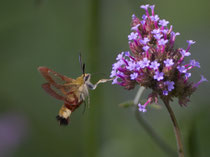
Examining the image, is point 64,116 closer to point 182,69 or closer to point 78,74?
point 182,69

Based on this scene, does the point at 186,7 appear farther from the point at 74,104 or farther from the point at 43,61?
the point at 74,104

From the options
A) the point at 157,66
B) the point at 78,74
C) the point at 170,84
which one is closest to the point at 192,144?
the point at 170,84

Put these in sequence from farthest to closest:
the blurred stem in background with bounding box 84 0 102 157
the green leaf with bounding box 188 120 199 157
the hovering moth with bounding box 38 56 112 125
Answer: the blurred stem in background with bounding box 84 0 102 157, the green leaf with bounding box 188 120 199 157, the hovering moth with bounding box 38 56 112 125

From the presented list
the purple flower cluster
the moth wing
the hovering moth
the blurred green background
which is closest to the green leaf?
the blurred green background

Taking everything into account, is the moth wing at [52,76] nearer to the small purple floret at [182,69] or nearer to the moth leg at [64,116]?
the moth leg at [64,116]

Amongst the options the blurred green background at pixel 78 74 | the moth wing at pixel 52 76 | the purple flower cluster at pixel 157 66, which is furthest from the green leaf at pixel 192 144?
the moth wing at pixel 52 76

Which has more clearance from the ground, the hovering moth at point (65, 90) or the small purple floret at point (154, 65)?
the small purple floret at point (154, 65)

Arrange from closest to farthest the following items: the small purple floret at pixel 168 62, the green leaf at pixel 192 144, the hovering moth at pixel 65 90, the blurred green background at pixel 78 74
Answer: the small purple floret at pixel 168 62
the hovering moth at pixel 65 90
the green leaf at pixel 192 144
the blurred green background at pixel 78 74

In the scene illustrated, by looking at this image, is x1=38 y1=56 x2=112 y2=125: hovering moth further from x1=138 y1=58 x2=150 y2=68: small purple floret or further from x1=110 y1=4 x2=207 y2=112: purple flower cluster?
x1=138 y1=58 x2=150 y2=68: small purple floret
